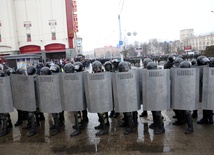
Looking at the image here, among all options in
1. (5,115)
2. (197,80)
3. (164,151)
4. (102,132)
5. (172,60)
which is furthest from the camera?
(172,60)

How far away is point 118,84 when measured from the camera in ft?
17.0

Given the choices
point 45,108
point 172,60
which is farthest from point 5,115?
point 172,60

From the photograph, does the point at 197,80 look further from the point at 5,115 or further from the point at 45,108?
the point at 5,115

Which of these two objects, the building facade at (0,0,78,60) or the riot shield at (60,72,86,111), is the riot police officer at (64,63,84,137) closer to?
the riot shield at (60,72,86,111)

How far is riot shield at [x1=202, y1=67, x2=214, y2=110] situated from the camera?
481cm

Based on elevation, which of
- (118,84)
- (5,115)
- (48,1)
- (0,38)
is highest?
(48,1)

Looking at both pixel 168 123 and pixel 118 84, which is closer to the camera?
pixel 118 84

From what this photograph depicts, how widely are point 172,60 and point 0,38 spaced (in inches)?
1357

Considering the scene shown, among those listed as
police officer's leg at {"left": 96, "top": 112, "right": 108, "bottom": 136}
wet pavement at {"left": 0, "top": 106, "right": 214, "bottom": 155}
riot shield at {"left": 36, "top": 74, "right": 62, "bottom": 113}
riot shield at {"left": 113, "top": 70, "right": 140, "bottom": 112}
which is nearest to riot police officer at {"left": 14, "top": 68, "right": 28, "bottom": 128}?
wet pavement at {"left": 0, "top": 106, "right": 214, "bottom": 155}

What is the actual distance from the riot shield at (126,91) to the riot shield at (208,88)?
5.04 ft

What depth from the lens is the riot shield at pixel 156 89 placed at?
5066 mm

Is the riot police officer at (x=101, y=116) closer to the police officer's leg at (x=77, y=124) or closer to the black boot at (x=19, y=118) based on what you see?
the police officer's leg at (x=77, y=124)

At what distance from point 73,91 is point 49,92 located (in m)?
0.63

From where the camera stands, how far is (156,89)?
16.8 feet
